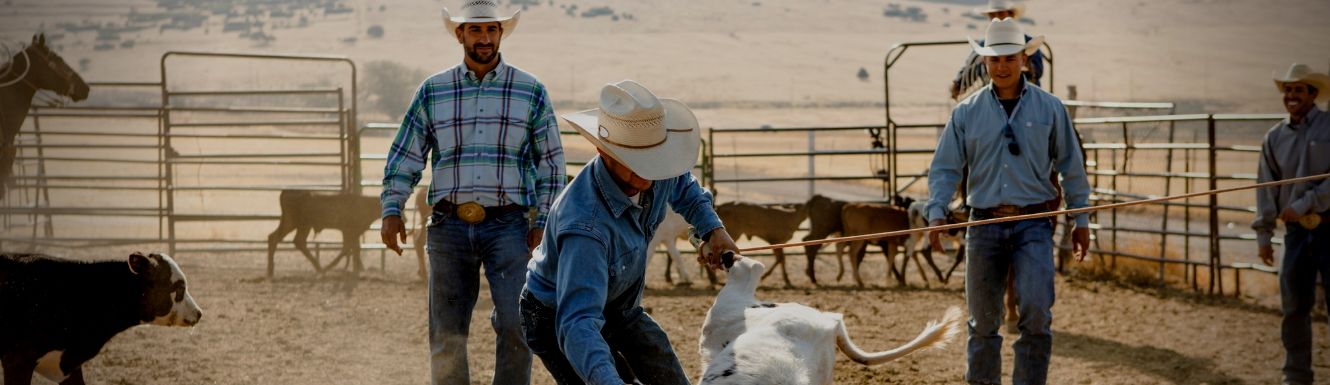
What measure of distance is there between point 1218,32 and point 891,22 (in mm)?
27665

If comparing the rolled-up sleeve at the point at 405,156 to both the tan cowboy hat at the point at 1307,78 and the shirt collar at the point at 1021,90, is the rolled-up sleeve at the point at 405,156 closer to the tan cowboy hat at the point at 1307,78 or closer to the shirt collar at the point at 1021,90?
the shirt collar at the point at 1021,90

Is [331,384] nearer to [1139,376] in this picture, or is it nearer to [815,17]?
[1139,376]

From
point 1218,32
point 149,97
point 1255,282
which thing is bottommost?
point 1255,282

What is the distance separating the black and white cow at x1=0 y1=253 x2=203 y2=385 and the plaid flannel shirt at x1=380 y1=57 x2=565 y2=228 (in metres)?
1.56

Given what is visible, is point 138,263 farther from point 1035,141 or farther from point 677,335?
point 1035,141

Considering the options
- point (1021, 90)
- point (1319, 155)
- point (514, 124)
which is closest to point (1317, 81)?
point (1319, 155)

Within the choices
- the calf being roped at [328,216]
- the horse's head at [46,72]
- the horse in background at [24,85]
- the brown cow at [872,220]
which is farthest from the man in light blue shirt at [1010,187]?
the horse's head at [46,72]

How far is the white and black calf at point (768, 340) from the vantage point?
3.71m

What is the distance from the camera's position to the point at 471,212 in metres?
4.78

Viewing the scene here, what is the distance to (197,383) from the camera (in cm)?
626

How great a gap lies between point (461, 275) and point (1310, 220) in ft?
13.4

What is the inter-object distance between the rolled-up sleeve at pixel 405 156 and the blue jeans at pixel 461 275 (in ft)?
0.59

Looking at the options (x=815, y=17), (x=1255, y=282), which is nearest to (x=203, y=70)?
(x=815, y=17)

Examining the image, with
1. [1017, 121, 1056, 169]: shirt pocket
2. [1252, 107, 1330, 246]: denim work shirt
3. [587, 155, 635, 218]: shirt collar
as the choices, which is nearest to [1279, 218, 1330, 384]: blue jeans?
[1252, 107, 1330, 246]: denim work shirt
